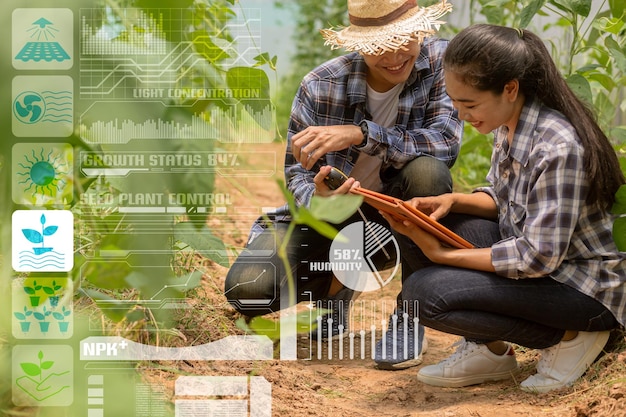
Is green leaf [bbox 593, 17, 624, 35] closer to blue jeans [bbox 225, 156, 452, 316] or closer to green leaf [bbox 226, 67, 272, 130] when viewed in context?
blue jeans [bbox 225, 156, 452, 316]

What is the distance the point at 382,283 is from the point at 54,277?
4.64 ft

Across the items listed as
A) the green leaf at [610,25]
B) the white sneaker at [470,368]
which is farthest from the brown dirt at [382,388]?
the green leaf at [610,25]

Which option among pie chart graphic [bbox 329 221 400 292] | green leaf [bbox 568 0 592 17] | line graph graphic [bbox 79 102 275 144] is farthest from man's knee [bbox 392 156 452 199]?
line graph graphic [bbox 79 102 275 144]

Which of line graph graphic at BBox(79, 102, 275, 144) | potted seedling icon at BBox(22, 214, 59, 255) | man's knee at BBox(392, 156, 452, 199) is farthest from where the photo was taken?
man's knee at BBox(392, 156, 452, 199)

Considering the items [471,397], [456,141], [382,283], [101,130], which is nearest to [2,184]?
[101,130]

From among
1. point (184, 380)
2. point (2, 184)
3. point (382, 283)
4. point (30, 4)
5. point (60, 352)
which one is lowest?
point (382, 283)

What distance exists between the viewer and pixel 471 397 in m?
1.47

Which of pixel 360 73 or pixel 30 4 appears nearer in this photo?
pixel 30 4

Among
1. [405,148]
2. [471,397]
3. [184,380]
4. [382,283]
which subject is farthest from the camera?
[382,283]

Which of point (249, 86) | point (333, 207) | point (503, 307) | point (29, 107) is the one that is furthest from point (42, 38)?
point (503, 307)

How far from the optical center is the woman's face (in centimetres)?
137

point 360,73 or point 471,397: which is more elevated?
point 360,73

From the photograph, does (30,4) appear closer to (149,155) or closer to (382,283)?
(149,155)

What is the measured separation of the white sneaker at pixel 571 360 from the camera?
1422mm
